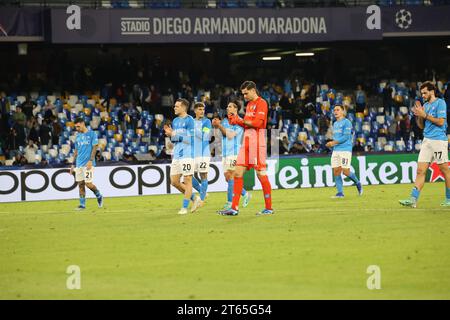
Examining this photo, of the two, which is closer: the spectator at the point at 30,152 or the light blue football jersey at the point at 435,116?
the light blue football jersey at the point at 435,116

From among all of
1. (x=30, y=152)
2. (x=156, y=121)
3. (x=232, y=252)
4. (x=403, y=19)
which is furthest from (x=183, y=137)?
(x=403, y=19)

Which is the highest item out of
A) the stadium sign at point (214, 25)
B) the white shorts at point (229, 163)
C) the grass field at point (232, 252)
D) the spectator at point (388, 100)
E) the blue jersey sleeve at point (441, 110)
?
the stadium sign at point (214, 25)

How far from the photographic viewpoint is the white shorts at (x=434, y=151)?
17.9 m

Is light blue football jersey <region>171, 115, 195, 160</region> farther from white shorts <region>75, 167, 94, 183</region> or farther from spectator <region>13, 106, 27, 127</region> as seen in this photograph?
spectator <region>13, 106, 27, 127</region>

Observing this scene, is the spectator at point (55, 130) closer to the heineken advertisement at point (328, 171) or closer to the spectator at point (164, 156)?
the spectator at point (164, 156)

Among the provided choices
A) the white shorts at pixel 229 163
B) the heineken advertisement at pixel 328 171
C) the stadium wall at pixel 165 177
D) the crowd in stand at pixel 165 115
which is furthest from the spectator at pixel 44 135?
the white shorts at pixel 229 163

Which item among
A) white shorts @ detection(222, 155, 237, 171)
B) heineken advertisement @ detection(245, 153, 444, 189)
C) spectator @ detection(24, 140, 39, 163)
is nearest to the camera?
white shorts @ detection(222, 155, 237, 171)

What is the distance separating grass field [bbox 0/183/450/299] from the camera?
10273mm

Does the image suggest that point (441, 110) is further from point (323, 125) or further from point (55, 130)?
point (55, 130)

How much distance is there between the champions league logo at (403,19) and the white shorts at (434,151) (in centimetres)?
1837

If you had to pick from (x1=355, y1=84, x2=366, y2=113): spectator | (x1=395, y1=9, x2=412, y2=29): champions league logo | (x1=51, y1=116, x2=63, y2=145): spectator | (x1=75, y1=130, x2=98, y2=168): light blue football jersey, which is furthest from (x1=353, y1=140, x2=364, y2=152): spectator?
(x1=75, y1=130, x2=98, y2=168): light blue football jersey

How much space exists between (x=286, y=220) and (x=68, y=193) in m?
11.3

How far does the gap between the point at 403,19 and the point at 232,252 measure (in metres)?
24.6

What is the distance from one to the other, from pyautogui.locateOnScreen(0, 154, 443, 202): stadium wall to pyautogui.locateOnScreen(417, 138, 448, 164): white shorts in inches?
440
